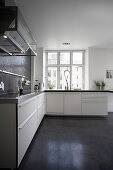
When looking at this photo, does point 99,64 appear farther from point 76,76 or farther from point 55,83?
point 55,83

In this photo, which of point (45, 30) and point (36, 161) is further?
point (45, 30)

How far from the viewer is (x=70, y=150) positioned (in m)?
1.87

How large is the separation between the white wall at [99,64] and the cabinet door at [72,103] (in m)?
0.99

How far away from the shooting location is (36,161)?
160 centimetres

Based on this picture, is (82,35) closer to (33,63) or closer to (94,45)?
(94,45)

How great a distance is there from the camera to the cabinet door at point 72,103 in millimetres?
3845

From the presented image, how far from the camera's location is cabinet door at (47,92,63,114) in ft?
12.8

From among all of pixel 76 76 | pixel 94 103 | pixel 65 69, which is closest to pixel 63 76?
pixel 65 69

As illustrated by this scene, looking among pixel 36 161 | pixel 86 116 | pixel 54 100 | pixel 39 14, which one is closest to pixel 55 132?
pixel 36 161

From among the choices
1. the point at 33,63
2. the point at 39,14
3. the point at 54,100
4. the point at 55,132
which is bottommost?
the point at 55,132

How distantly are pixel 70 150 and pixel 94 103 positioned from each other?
7.34ft

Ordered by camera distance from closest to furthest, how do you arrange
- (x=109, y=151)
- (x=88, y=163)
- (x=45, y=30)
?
(x=88, y=163) < (x=109, y=151) < (x=45, y=30)

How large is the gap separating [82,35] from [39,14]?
4.82ft

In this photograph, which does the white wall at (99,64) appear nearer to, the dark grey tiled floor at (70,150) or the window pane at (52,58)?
the window pane at (52,58)
